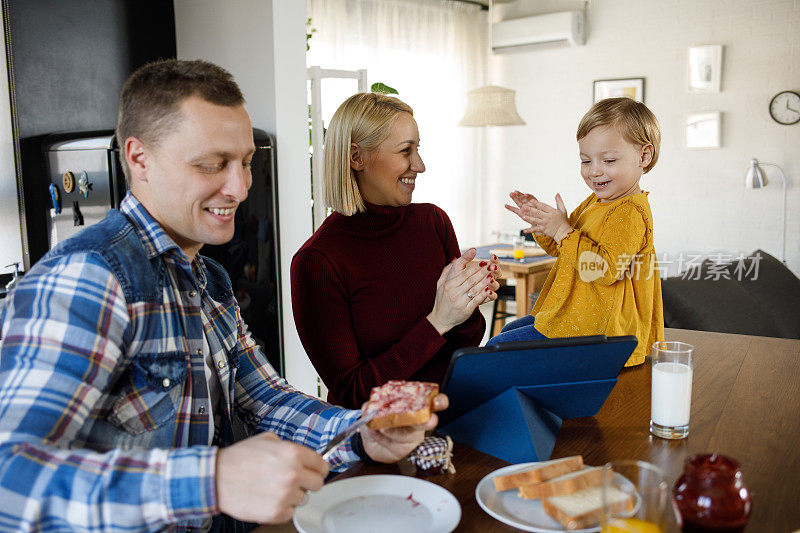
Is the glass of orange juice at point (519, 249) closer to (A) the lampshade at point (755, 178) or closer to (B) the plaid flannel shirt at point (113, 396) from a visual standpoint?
(A) the lampshade at point (755, 178)

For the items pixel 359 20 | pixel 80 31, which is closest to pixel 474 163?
pixel 359 20

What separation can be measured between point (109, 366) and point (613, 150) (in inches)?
57.9

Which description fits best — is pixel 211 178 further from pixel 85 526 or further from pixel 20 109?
pixel 20 109

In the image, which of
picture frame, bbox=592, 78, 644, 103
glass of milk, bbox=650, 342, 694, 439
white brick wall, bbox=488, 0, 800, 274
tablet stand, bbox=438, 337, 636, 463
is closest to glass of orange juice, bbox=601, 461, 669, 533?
tablet stand, bbox=438, 337, 636, 463

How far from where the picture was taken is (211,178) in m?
1.17

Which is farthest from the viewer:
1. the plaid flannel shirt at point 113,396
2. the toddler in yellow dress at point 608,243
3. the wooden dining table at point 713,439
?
the toddler in yellow dress at point 608,243

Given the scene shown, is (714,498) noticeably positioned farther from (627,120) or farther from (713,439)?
(627,120)

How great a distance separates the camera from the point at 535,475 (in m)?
0.97

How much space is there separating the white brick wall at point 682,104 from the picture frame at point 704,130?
0.05 meters

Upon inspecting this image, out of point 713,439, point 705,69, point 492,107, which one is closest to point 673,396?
point 713,439

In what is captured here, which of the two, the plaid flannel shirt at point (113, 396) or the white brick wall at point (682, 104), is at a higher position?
the white brick wall at point (682, 104)

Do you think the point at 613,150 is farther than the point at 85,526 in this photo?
Yes

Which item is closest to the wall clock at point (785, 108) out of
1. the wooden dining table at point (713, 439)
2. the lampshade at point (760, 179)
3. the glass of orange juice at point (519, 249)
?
the lampshade at point (760, 179)

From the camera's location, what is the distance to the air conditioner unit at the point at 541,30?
19.6 ft
